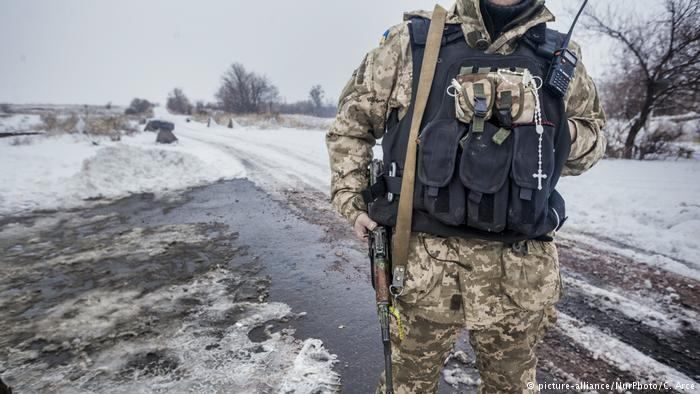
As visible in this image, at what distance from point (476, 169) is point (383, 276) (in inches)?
23.7

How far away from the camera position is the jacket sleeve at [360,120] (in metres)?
1.56

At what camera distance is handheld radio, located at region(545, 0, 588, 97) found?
1354 millimetres

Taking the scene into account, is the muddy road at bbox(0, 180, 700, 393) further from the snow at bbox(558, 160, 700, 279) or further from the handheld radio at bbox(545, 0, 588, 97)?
the handheld radio at bbox(545, 0, 588, 97)

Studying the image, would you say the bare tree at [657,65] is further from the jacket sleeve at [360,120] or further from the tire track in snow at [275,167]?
the jacket sleeve at [360,120]

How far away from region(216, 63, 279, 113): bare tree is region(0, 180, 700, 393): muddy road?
4937cm

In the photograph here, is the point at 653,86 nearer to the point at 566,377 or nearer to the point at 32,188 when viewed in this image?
the point at 566,377

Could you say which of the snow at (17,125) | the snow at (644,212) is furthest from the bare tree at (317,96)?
the snow at (644,212)

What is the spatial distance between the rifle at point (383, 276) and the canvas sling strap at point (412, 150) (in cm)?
6

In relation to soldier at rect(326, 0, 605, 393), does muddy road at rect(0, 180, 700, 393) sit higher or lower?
lower

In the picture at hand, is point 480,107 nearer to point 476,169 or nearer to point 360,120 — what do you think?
point 476,169

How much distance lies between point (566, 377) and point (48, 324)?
364cm

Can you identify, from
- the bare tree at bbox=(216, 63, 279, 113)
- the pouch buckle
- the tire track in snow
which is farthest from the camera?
the bare tree at bbox=(216, 63, 279, 113)

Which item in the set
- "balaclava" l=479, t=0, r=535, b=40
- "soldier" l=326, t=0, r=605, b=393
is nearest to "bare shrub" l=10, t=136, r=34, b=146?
"soldier" l=326, t=0, r=605, b=393

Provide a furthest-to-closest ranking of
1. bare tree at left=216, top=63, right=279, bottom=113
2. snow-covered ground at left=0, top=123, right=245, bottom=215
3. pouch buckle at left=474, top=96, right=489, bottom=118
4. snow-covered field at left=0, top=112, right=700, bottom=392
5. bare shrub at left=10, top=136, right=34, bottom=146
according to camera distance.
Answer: bare tree at left=216, top=63, right=279, bottom=113
bare shrub at left=10, top=136, right=34, bottom=146
snow-covered ground at left=0, top=123, right=245, bottom=215
snow-covered field at left=0, top=112, right=700, bottom=392
pouch buckle at left=474, top=96, right=489, bottom=118
